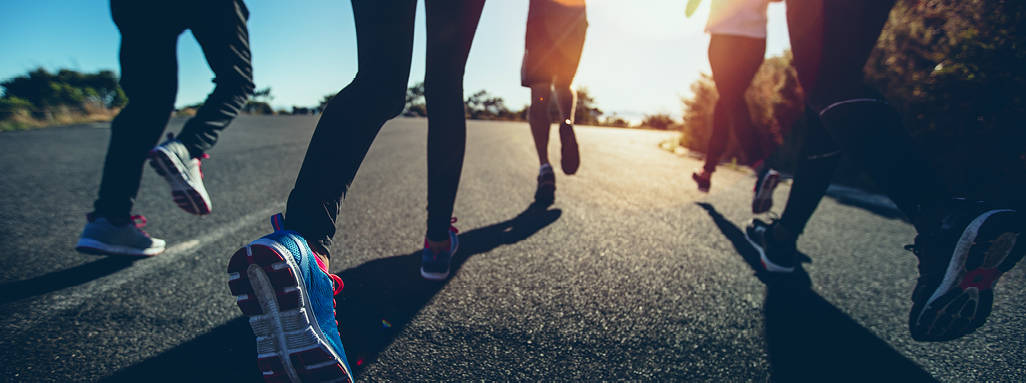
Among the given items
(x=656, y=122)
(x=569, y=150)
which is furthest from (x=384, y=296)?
(x=656, y=122)

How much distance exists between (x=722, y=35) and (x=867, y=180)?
2802 mm

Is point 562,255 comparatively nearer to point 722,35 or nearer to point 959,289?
point 959,289

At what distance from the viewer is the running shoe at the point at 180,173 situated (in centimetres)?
129

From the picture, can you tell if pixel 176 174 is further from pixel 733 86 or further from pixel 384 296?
pixel 733 86

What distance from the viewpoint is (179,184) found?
53.1 inches

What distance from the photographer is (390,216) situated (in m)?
2.03

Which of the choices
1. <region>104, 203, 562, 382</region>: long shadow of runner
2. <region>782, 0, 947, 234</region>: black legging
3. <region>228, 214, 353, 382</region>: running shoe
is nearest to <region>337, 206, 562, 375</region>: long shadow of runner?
<region>104, 203, 562, 382</region>: long shadow of runner

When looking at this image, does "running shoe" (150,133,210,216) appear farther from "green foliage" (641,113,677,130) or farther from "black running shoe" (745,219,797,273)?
"green foliage" (641,113,677,130)

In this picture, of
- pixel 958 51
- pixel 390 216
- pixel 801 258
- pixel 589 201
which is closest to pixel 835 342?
pixel 801 258

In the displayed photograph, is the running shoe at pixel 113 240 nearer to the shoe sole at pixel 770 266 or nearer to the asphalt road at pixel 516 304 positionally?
the asphalt road at pixel 516 304

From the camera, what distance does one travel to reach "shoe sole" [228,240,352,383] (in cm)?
65

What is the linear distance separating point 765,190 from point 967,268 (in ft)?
4.43

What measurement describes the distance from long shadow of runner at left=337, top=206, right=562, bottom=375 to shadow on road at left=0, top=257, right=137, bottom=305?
2.77 ft

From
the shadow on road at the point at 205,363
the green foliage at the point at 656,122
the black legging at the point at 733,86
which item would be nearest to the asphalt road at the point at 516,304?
the shadow on road at the point at 205,363
